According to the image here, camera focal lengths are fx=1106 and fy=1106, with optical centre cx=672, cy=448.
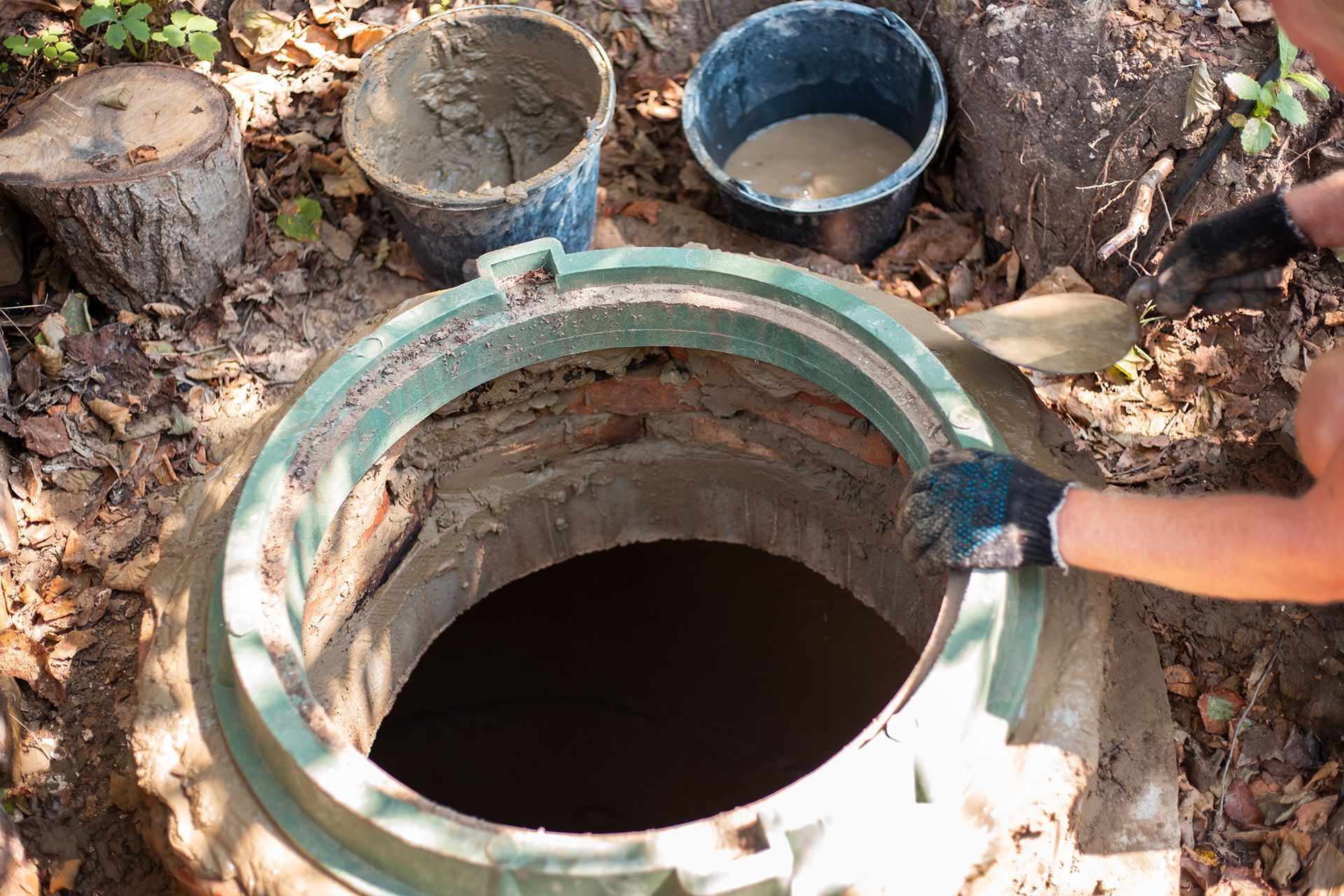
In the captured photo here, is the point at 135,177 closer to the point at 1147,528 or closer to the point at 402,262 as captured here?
the point at 402,262

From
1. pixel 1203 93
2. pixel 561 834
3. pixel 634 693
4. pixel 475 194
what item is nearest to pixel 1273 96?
pixel 1203 93

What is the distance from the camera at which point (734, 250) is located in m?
4.14

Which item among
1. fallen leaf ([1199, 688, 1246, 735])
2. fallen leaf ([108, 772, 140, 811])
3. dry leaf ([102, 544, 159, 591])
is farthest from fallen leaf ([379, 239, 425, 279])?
fallen leaf ([1199, 688, 1246, 735])

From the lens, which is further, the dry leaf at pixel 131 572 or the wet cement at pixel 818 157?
the wet cement at pixel 818 157

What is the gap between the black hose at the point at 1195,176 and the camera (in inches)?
126

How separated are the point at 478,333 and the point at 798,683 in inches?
95.2

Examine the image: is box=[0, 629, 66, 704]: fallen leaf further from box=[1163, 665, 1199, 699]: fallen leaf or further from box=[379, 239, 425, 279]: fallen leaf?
box=[1163, 665, 1199, 699]: fallen leaf

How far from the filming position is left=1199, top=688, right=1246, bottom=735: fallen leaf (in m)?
2.57

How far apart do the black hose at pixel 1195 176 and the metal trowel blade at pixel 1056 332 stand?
90 cm

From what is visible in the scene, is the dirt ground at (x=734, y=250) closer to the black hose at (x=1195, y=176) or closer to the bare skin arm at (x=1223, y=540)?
the black hose at (x=1195, y=176)

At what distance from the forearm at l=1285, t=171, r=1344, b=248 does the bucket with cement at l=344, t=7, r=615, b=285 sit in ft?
6.66

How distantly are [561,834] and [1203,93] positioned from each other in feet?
9.27

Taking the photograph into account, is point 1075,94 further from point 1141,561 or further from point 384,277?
point 384,277

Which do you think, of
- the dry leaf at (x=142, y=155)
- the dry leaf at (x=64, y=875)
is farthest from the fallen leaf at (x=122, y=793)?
the dry leaf at (x=142, y=155)
